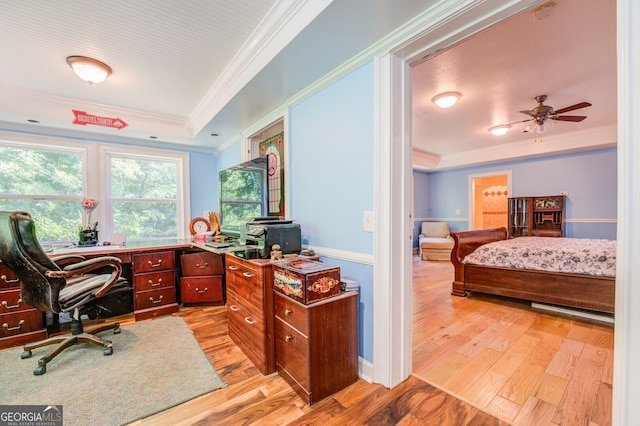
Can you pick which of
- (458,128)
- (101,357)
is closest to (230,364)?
(101,357)

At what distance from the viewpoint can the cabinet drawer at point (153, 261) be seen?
8.77ft

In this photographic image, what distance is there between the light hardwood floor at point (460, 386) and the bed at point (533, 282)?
255 millimetres

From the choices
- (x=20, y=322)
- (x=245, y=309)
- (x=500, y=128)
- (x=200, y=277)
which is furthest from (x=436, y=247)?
Answer: (x=20, y=322)

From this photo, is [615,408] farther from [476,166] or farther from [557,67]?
[476,166]

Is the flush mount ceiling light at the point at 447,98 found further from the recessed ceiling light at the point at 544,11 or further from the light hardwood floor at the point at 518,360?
the light hardwood floor at the point at 518,360

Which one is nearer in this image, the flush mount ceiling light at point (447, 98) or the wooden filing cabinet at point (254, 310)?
the wooden filing cabinet at point (254, 310)

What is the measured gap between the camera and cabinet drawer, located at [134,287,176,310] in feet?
8.79

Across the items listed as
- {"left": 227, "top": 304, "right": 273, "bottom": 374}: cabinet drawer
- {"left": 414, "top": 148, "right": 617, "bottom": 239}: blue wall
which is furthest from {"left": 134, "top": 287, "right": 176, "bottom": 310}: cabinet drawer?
{"left": 414, "top": 148, "right": 617, "bottom": 239}: blue wall

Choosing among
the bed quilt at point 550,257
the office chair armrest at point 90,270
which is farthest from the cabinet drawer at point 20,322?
the bed quilt at point 550,257

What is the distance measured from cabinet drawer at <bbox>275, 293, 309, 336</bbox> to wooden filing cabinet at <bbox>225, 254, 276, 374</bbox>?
79mm

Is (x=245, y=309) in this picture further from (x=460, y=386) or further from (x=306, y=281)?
(x=460, y=386)

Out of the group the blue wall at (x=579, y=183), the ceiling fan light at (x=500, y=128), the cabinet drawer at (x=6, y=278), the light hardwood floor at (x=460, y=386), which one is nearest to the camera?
the light hardwood floor at (x=460, y=386)

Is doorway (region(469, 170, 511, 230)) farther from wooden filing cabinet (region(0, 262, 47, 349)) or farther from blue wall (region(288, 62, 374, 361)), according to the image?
wooden filing cabinet (region(0, 262, 47, 349))

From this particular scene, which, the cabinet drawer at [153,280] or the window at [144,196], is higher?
the window at [144,196]
